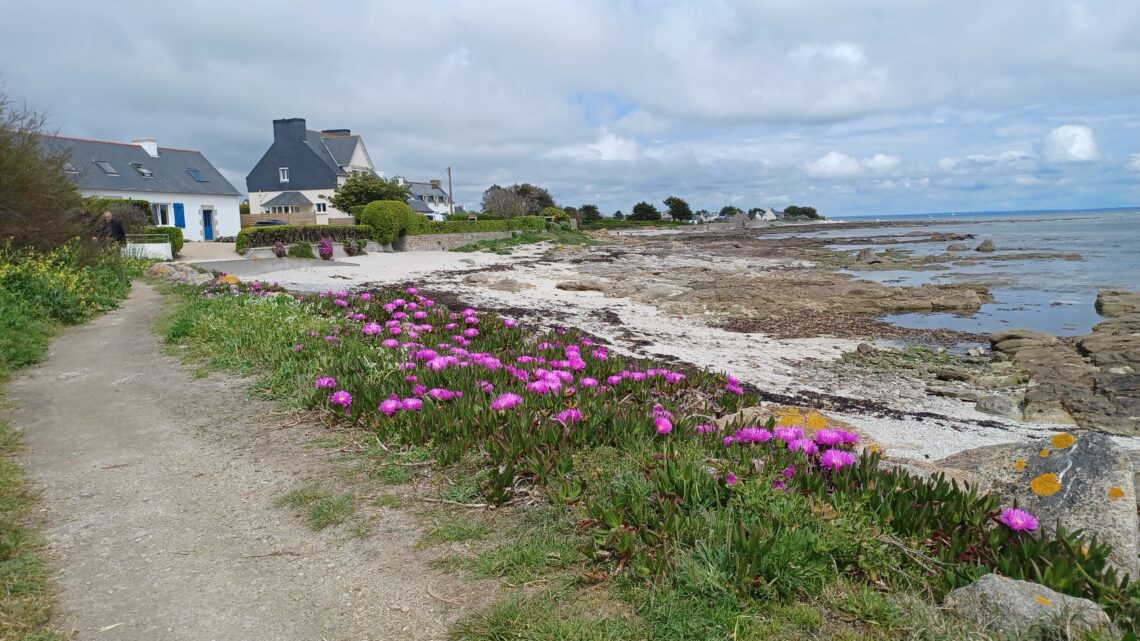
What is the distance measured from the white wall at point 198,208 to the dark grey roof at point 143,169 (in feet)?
0.97

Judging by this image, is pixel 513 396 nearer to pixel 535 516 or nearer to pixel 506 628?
pixel 535 516

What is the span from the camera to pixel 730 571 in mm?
2896

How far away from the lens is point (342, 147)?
67625 millimetres

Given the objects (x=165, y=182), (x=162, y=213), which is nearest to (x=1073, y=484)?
(x=162, y=213)

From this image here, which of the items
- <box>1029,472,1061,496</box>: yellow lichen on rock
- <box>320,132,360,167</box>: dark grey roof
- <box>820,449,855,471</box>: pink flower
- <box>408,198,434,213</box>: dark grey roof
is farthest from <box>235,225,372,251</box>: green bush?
<box>408,198,434,213</box>: dark grey roof

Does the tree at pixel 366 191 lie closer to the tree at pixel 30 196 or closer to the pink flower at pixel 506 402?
the tree at pixel 30 196

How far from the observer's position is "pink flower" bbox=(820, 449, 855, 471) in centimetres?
378

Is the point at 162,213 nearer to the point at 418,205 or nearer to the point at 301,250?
the point at 301,250

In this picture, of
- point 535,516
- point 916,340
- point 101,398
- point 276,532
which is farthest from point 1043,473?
point 916,340

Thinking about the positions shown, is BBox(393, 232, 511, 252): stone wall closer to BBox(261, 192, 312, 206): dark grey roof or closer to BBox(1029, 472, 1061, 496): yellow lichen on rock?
BBox(261, 192, 312, 206): dark grey roof

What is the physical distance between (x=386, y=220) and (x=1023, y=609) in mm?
32144

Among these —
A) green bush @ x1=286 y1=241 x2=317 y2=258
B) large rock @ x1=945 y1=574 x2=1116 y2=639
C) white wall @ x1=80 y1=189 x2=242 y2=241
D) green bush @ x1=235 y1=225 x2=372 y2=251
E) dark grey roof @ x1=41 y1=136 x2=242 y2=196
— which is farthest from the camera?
white wall @ x1=80 y1=189 x2=242 y2=241

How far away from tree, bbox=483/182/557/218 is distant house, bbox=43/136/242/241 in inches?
1146

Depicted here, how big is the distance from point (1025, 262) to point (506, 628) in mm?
42843
